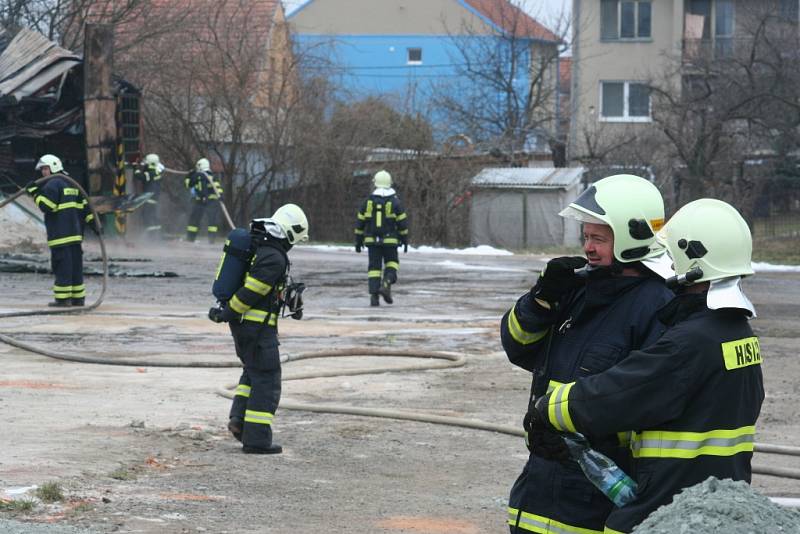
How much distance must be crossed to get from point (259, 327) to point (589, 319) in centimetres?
425

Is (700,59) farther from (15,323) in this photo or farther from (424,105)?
(15,323)

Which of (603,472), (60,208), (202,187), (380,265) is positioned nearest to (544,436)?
(603,472)

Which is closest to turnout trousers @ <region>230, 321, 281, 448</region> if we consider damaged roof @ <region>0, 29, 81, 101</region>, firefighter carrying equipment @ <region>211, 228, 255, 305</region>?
firefighter carrying equipment @ <region>211, 228, 255, 305</region>

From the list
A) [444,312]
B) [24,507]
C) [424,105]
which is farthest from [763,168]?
[24,507]

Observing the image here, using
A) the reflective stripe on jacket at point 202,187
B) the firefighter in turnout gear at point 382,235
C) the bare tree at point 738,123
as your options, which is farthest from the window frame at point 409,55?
the firefighter in turnout gear at point 382,235

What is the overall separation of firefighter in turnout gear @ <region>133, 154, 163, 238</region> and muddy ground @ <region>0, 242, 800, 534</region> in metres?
8.35

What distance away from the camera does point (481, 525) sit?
6648 mm

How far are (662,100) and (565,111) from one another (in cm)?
1440

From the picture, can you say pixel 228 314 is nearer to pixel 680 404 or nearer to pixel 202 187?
pixel 680 404

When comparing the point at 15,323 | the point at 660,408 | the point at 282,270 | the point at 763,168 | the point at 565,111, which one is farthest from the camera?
the point at 565,111

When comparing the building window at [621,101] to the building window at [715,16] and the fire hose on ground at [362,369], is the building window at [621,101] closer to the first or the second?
the building window at [715,16]

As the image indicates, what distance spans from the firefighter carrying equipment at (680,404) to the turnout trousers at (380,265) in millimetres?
12848

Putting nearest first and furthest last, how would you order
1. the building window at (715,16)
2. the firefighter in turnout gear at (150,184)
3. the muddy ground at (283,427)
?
1. the muddy ground at (283,427)
2. the firefighter in turnout gear at (150,184)
3. the building window at (715,16)

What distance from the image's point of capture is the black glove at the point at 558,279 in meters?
4.21
